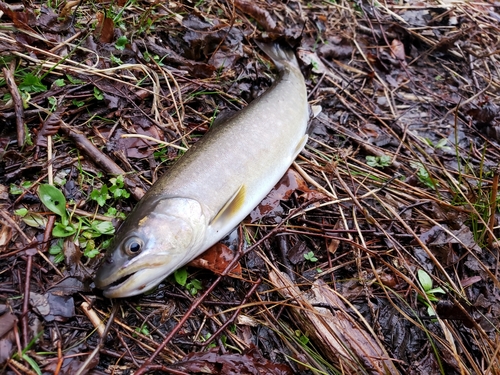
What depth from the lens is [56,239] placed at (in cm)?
235

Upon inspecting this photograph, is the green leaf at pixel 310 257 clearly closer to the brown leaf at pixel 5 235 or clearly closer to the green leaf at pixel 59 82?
the brown leaf at pixel 5 235

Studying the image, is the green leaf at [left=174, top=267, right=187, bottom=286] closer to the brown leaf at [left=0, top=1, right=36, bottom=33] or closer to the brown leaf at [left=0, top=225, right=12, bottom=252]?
the brown leaf at [left=0, top=225, right=12, bottom=252]

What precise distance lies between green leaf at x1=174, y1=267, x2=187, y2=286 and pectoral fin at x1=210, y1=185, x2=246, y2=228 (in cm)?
34

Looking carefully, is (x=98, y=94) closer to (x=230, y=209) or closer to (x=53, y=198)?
(x=53, y=198)

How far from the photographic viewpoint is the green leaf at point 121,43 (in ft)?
11.2

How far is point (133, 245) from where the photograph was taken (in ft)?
7.02

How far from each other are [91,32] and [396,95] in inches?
124

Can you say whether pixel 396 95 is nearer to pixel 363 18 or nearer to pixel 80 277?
pixel 363 18

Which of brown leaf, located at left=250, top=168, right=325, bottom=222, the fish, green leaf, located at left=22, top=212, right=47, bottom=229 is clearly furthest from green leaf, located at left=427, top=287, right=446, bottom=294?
green leaf, located at left=22, top=212, right=47, bottom=229

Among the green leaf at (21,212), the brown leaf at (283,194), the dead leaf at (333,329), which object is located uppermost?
the green leaf at (21,212)

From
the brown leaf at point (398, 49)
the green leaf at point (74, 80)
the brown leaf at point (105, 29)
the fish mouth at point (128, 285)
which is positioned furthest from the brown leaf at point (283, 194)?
the brown leaf at point (398, 49)

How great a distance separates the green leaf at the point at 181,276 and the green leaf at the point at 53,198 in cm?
76

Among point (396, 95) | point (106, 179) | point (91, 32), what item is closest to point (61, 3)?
point (91, 32)

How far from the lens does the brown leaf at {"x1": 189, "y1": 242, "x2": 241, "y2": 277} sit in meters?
2.44
